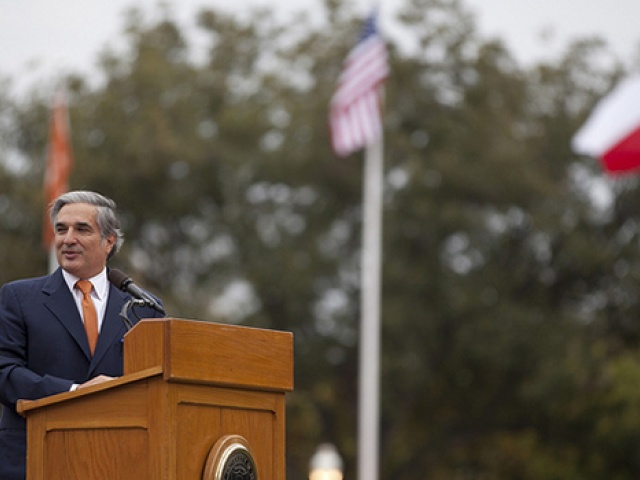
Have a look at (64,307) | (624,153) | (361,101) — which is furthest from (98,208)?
(361,101)

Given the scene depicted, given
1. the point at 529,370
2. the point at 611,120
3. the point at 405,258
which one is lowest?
the point at 611,120

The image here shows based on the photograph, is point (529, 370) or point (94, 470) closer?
point (94, 470)

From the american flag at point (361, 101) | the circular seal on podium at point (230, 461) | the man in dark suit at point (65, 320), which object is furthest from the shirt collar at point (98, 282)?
the american flag at point (361, 101)

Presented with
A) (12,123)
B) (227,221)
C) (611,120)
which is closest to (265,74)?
(227,221)

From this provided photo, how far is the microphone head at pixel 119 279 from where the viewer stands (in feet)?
18.1

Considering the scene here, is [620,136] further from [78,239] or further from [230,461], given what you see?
[230,461]

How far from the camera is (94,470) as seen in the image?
4.78 meters

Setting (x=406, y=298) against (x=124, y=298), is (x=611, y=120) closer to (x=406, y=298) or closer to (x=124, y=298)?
(x=124, y=298)

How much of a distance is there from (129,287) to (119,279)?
6cm

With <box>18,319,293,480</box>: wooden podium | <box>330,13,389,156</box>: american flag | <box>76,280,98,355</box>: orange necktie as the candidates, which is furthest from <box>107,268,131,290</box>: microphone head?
<box>330,13,389,156</box>: american flag

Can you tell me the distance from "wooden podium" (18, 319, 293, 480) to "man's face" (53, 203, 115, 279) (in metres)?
0.76

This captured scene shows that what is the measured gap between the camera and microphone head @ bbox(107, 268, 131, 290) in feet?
18.1

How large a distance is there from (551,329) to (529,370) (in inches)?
40.1

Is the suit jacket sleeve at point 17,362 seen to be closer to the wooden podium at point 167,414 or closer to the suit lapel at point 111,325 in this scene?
the suit lapel at point 111,325
